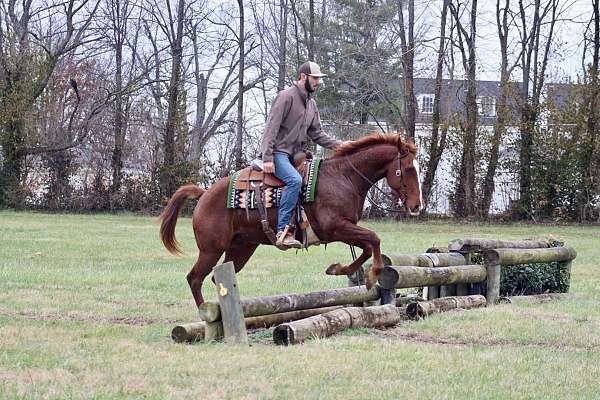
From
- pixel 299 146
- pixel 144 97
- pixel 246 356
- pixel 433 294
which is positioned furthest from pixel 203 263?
pixel 144 97

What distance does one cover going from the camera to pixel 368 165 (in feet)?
32.2

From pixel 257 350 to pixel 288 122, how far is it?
2819mm

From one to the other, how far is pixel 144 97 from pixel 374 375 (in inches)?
1487

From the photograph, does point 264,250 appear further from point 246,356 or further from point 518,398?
point 518,398

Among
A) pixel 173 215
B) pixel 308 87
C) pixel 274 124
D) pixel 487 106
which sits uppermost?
pixel 487 106

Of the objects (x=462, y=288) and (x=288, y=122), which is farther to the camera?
(x=462, y=288)

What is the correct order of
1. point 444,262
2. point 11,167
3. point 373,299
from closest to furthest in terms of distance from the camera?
point 373,299 → point 444,262 → point 11,167

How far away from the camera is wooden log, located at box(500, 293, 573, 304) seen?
12023 mm

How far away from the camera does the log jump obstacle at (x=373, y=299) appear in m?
8.67

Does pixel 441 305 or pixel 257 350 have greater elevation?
pixel 441 305

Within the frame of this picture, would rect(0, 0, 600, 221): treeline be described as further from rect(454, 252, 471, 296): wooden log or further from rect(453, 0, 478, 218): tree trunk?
rect(454, 252, 471, 296): wooden log

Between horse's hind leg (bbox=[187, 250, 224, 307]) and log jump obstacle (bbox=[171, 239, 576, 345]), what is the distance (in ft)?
2.93

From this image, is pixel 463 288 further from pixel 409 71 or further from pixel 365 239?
pixel 409 71

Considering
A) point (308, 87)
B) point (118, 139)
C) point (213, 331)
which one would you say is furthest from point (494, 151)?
point (213, 331)
